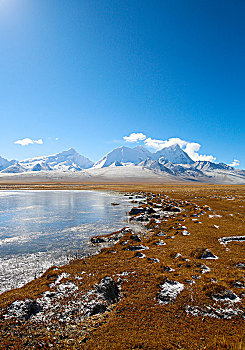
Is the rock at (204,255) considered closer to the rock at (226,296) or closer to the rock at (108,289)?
the rock at (226,296)

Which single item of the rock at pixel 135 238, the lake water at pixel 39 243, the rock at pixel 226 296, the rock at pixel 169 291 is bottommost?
the lake water at pixel 39 243

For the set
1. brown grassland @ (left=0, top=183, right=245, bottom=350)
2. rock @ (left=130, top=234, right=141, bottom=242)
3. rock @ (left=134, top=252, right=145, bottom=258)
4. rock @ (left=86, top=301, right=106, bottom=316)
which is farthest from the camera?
rock @ (left=130, top=234, right=141, bottom=242)

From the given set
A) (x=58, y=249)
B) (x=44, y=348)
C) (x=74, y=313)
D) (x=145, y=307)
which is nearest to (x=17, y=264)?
(x=58, y=249)

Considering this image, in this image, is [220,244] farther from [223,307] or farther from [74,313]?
[74,313]

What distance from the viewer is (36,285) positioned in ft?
31.7

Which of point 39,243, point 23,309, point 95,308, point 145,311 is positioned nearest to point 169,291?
point 145,311

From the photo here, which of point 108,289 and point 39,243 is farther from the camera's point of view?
point 39,243

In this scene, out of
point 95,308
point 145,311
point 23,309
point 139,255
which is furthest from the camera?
point 139,255

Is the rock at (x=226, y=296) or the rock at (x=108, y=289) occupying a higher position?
the rock at (x=226, y=296)

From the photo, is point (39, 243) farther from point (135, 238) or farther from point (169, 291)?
point (169, 291)

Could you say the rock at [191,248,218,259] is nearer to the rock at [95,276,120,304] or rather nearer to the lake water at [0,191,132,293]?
the rock at [95,276,120,304]

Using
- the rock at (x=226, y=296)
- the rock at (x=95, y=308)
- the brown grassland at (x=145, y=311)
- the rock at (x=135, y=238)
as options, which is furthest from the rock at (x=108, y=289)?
the rock at (x=135, y=238)

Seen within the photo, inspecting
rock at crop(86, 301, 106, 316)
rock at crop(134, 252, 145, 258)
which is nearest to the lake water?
rock at crop(134, 252, 145, 258)

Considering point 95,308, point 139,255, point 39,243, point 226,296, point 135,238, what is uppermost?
point 226,296
